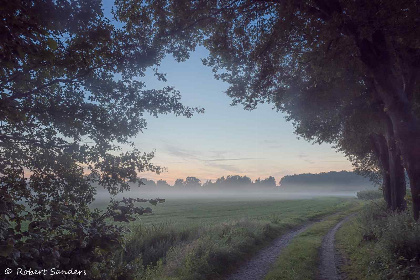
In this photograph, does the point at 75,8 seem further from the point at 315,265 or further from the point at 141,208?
the point at 315,265

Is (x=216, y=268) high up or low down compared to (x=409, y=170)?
down

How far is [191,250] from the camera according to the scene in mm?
12094

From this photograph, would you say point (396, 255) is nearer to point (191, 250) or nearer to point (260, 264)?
point (260, 264)

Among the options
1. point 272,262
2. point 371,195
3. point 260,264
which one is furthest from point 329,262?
point 371,195

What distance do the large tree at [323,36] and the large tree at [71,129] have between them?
8.92ft

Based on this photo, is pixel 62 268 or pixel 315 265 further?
pixel 315 265

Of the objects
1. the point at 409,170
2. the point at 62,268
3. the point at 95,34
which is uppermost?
the point at 95,34

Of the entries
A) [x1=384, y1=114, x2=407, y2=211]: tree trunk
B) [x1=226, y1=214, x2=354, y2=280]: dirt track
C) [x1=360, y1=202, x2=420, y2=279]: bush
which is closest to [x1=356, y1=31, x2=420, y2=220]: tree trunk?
[x1=360, y1=202, x2=420, y2=279]: bush

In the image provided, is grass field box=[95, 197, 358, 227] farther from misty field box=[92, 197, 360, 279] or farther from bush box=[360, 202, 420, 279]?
bush box=[360, 202, 420, 279]

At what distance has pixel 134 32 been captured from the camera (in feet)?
30.5

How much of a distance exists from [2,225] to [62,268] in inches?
45.6

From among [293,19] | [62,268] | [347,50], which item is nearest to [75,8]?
[62,268]

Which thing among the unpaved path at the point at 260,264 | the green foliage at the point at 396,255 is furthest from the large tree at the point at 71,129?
the green foliage at the point at 396,255

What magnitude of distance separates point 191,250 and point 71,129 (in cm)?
812
